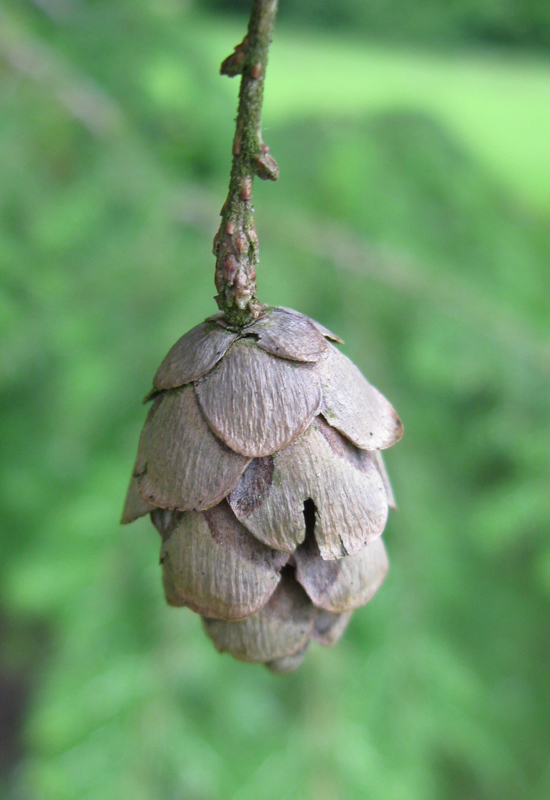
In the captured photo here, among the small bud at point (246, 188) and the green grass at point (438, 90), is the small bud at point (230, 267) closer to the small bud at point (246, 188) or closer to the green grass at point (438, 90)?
the small bud at point (246, 188)

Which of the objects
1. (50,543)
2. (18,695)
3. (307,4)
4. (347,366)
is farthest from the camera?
(307,4)

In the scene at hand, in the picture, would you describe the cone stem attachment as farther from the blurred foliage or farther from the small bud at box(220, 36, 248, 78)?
the blurred foliage

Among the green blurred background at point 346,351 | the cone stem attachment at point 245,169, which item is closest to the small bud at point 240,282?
the cone stem attachment at point 245,169

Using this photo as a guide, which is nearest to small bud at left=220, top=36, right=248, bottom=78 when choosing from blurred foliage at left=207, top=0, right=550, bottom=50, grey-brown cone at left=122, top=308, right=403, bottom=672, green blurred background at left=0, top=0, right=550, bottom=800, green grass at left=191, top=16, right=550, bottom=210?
grey-brown cone at left=122, top=308, right=403, bottom=672

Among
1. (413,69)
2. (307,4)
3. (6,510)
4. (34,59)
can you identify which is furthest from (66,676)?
(307,4)

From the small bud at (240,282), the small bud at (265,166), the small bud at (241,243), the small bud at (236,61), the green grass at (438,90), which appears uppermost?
the green grass at (438,90)

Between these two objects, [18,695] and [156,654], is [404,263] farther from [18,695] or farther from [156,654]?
[18,695]

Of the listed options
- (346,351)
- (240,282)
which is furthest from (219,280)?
(346,351)
